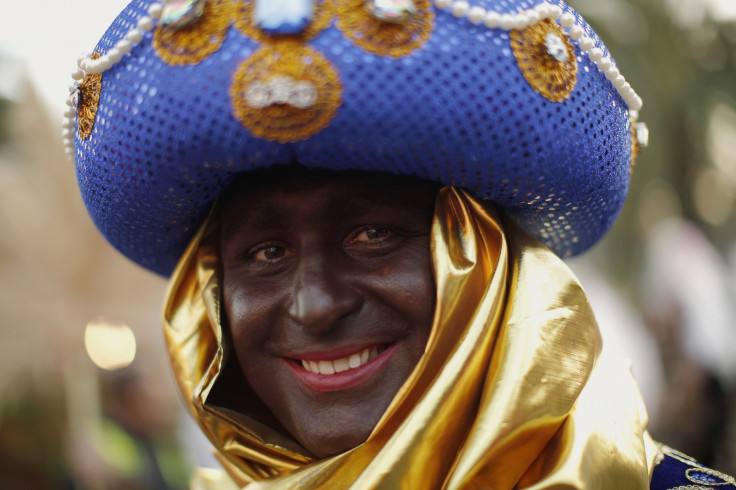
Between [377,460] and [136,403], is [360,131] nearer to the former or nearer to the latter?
[377,460]

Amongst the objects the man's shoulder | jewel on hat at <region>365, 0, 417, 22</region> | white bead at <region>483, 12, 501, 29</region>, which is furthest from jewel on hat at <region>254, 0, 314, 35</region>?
the man's shoulder

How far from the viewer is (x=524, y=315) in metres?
1.75

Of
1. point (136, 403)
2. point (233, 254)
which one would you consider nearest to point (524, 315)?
point (233, 254)

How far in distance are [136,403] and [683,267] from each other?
394cm

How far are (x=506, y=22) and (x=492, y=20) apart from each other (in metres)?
0.03

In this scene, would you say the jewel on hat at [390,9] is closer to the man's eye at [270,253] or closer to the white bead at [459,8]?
the white bead at [459,8]

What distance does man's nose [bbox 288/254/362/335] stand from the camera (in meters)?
1.78

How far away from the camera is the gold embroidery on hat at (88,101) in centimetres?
184

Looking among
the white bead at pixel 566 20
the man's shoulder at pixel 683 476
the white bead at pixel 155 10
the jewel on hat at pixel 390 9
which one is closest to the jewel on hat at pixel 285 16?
the jewel on hat at pixel 390 9

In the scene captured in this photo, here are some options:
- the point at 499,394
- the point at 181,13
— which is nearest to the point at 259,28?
the point at 181,13

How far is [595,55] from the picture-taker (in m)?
1.80

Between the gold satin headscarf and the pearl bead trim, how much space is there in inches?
16.2

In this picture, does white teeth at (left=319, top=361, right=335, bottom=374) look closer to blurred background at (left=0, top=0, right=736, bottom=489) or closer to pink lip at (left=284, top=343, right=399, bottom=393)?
pink lip at (left=284, top=343, right=399, bottom=393)

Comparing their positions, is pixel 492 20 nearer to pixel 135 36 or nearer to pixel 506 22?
pixel 506 22
